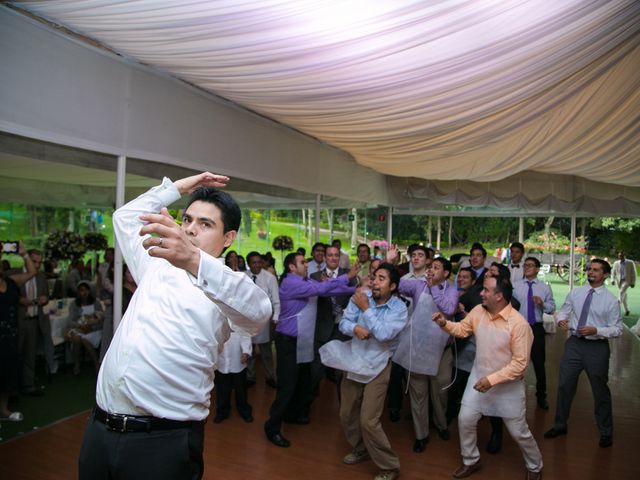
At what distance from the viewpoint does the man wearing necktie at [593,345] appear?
4117 mm

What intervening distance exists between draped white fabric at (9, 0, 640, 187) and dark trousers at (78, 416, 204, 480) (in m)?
2.17

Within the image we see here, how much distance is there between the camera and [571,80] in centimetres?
370

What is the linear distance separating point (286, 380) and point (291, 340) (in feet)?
1.12

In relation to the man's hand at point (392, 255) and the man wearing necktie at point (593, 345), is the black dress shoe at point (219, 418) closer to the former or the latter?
the man's hand at point (392, 255)

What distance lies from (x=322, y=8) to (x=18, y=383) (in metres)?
4.26

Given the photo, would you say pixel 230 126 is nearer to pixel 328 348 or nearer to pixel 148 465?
pixel 328 348

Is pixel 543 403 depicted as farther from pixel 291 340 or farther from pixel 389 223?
pixel 389 223

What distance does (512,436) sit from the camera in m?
3.35

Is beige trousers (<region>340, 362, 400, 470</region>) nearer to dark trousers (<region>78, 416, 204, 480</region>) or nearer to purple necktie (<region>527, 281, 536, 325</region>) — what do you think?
dark trousers (<region>78, 416, 204, 480</region>)

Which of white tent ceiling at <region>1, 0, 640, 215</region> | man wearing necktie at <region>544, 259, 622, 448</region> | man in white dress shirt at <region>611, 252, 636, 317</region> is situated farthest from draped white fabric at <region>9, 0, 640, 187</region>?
man in white dress shirt at <region>611, 252, 636, 317</region>

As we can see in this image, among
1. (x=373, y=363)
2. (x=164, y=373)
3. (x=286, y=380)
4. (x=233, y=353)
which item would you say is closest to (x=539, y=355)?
(x=373, y=363)

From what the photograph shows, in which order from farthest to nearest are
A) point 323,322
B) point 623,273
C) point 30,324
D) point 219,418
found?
point 623,273 < point 30,324 < point 323,322 < point 219,418

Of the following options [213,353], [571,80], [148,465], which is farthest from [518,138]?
[148,465]

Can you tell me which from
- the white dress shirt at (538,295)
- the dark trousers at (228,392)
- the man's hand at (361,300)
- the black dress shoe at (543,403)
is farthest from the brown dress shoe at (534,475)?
the dark trousers at (228,392)
